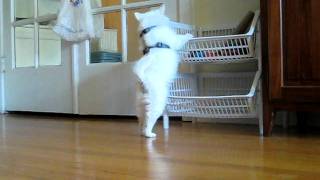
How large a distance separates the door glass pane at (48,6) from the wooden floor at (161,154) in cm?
127

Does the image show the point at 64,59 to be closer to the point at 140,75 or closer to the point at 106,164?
the point at 140,75

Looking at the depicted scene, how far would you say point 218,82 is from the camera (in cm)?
228

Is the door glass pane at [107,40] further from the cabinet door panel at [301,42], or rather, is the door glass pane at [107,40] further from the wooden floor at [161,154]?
the cabinet door panel at [301,42]

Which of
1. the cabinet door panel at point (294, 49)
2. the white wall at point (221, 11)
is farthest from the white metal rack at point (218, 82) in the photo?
the cabinet door panel at point (294, 49)

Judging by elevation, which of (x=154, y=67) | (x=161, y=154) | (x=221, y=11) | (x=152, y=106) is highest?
(x=221, y=11)

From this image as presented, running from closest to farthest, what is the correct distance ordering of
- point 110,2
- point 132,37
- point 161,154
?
point 161,154 < point 132,37 < point 110,2

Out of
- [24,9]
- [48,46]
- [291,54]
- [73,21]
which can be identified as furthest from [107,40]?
[291,54]

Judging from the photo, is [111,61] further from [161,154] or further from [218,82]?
[161,154]

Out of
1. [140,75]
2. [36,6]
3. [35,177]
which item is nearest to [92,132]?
[140,75]

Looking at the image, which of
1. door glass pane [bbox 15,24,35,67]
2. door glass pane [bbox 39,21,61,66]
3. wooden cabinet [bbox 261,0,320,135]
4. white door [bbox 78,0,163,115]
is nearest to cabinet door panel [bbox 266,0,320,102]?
wooden cabinet [bbox 261,0,320,135]

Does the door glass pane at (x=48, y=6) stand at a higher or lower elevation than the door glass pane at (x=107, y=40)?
higher

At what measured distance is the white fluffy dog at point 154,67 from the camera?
182 centimetres

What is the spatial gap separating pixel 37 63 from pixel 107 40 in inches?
29.9

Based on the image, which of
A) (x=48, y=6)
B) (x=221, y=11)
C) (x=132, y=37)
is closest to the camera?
(x=221, y=11)
